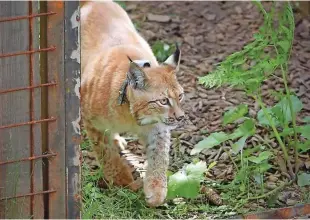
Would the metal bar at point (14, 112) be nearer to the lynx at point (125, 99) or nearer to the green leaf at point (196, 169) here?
the lynx at point (125, 99)

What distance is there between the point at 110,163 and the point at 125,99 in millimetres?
558

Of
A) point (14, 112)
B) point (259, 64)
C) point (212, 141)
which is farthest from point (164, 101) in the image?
point (14, 112)

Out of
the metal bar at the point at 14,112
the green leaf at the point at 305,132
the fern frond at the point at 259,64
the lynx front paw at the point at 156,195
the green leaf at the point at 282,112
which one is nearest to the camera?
the metal bar at the point at 14,112

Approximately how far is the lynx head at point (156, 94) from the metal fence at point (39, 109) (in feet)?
3.84

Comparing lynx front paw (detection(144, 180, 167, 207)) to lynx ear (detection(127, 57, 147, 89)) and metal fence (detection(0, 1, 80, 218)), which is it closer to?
lynx ear (detection(127, 57, 147, 89))

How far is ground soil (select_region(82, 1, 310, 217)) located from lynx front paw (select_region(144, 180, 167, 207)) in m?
0.57

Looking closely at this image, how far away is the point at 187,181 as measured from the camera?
6.00m

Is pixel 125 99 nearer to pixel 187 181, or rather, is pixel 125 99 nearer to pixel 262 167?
pixel 187 181

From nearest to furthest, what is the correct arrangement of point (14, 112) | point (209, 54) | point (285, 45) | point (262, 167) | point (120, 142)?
point (14, 112)
point (285, 45)
point (262, 167)
point (120, 142)
point (209, 54)


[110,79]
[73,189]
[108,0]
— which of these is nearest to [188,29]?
[108,0]

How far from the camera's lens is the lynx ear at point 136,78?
19.6ft

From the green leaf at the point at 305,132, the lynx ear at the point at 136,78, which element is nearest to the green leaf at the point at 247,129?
the green leaf at the point at 305,132

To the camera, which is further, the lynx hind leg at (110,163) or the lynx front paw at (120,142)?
the lynx front paw at (120,142)

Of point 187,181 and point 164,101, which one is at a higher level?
A: point 164,101
